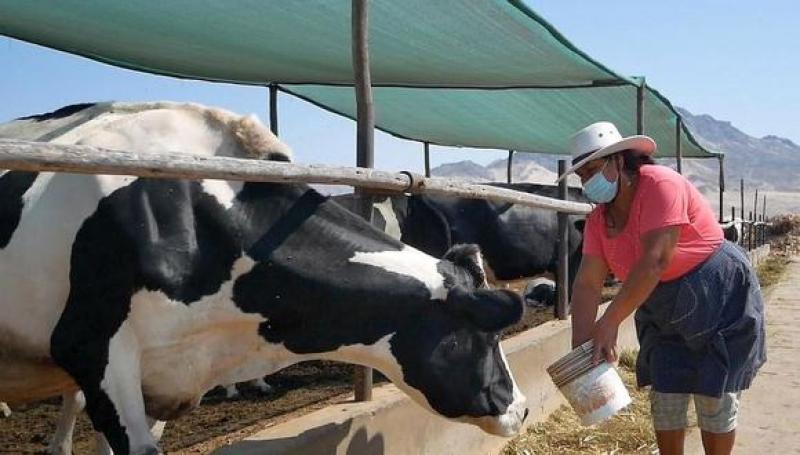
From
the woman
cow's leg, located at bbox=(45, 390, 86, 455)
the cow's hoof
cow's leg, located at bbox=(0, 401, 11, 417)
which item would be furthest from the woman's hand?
cow's leg, located at bbox=(0, 401, 11, 417)

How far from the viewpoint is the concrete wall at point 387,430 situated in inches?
134

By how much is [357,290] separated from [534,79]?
370 centimetres

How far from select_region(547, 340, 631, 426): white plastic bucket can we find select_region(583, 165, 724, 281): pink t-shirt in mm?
429

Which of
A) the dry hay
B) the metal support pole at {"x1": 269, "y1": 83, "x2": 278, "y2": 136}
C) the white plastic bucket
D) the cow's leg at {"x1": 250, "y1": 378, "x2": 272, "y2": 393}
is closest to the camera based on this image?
the white plastic bucket

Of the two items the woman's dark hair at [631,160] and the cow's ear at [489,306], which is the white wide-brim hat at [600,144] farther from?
the cow's ear at [489,306]

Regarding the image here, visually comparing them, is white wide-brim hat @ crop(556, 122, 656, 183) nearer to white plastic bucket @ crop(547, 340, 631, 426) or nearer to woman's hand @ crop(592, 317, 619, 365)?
woman's hand @ crop(592, 317, 619, 365)

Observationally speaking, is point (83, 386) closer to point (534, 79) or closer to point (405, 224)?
point (534, 79)

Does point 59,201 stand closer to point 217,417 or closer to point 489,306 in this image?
point 489,306

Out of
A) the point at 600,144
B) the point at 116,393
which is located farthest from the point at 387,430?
the point at 600,144

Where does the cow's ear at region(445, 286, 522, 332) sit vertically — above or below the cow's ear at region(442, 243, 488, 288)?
below

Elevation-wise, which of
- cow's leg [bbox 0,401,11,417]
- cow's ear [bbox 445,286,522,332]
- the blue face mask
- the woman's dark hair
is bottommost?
cow's leg [bbox 0,401,11,417]

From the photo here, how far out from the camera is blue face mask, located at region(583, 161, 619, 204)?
3.49 metres

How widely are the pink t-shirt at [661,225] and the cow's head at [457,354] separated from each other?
0.51 metres

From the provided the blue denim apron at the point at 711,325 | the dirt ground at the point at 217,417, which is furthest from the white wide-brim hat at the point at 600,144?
the dirt ground at the point at 217,417
